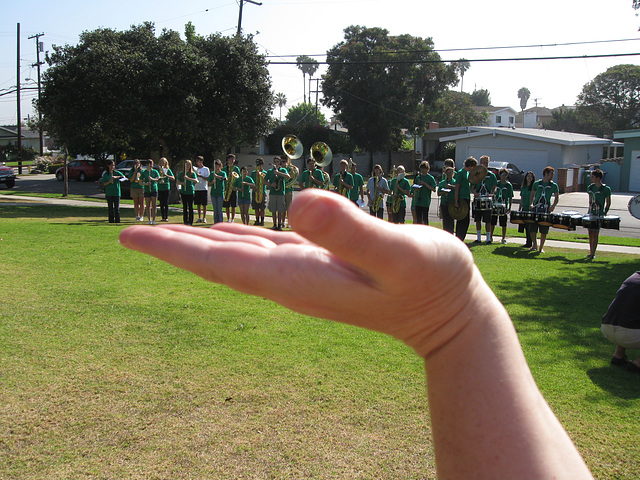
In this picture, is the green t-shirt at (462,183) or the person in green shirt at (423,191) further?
the person in green shirt at (423,191)

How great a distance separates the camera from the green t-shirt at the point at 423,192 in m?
13.8

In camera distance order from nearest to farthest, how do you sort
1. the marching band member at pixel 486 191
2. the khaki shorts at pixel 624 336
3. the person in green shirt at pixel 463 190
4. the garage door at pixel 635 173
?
the khaki shorts at pixel 624 336 < the person in green shirt at pixel 463 190 < the marching band member at pixel 486 191 < the garage door at pixel 635 173

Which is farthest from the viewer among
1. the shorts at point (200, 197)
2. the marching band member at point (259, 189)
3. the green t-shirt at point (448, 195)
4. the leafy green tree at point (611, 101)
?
the leafy green tree at point (611, 101)

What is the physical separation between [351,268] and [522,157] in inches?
1696

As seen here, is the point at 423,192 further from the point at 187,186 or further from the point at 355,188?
the point at 187,186

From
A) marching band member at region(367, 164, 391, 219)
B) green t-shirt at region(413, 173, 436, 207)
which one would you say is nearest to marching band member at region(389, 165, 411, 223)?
green t-shirt at region(413, 173, 436, 207)

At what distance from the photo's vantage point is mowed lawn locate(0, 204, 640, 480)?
384 cm

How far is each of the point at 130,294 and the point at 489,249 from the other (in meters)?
8.63

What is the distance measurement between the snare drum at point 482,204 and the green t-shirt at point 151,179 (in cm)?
917

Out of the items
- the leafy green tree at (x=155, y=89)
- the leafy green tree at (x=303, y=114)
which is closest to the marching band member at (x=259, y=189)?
the leafy green tree at (x=155, y=89)

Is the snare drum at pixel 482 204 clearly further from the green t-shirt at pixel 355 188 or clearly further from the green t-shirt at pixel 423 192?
the green t-shirt at pixel 355 188

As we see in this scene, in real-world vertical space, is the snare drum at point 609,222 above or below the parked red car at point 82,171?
below

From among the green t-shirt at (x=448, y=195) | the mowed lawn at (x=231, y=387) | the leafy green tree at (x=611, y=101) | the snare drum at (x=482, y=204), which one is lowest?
the mowed lawn at (x=231, y=387)

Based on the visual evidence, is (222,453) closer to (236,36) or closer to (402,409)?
(402,409)
